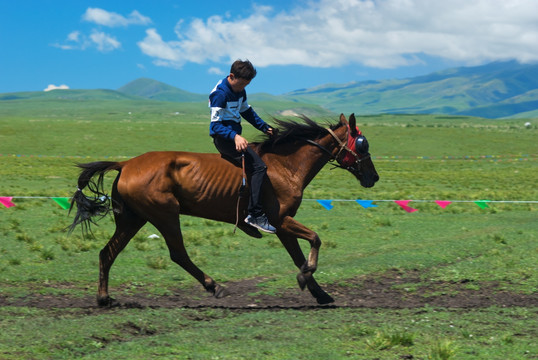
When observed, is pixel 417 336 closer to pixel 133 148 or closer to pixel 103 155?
pixel 103 155

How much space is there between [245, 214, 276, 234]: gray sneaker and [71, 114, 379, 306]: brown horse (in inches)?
3.5

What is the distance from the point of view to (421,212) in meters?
20.4

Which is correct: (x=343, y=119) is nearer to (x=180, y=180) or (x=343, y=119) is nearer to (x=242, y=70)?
(x=242, y=70)

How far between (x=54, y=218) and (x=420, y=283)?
10968 millimetres

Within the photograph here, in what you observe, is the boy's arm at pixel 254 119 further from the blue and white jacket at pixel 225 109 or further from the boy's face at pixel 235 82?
the boy's face at pixel 235 82

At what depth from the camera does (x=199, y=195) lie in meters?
7.81

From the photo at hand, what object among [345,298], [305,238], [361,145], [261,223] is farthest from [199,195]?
[345,298]

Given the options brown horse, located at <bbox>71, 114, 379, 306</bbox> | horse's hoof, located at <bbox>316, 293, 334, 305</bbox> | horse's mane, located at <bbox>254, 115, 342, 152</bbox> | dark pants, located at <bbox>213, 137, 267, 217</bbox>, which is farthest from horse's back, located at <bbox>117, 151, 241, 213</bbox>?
horse's hoof, located at <bbox>316, 293, 334, 305</bbox>

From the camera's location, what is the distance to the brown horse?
768cm

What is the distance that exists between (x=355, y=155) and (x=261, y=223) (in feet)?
5.75

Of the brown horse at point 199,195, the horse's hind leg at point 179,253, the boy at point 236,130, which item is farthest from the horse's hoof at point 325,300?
the horse's hind leg at point 179,253

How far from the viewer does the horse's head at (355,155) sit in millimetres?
8422

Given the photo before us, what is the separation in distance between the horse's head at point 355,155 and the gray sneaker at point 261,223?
1487 millimetres

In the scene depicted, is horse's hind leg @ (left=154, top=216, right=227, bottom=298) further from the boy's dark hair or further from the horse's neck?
the boy's dark hair
